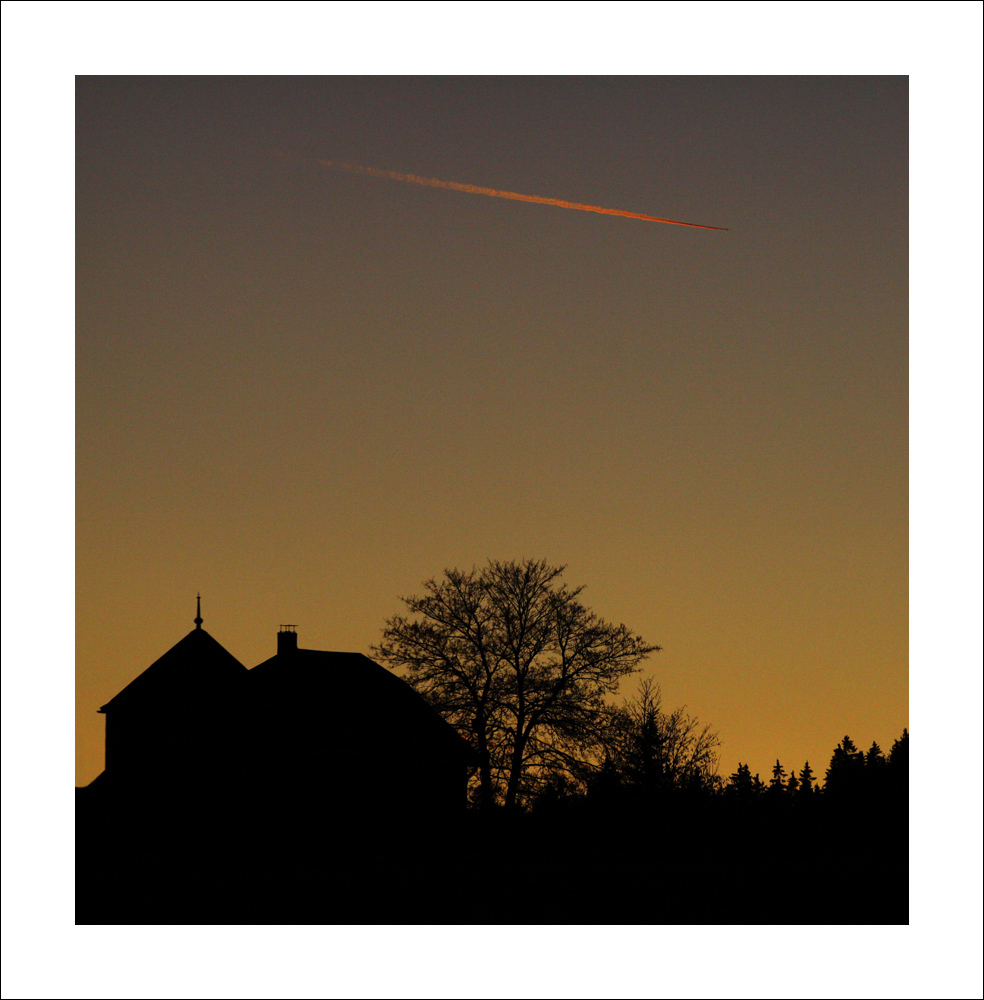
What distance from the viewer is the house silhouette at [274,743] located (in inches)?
1780

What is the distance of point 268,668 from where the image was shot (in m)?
49.5

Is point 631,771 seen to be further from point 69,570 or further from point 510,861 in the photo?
point 69,570

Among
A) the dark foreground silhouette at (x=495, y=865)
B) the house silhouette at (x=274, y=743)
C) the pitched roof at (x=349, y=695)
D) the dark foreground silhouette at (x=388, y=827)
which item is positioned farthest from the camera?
the pitched roof at (x=349, y=695)

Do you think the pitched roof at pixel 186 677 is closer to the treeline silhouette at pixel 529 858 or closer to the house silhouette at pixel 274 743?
the house silhouette at pixel 274 743

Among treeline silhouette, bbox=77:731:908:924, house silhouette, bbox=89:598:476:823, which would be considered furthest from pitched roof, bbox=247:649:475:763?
treeline silhouette, bbox=77:731:908:924

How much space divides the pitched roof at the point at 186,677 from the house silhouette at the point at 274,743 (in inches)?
1.4

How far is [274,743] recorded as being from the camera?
45.9 meters

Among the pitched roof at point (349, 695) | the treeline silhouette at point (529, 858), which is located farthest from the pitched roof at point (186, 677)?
the treeline silhouette at point (529, 858)

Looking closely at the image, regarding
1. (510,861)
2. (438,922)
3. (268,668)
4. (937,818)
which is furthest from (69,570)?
(268,668)

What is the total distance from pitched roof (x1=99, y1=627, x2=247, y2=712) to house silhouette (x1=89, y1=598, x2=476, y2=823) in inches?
1.4

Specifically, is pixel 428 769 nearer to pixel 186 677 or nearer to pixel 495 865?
pixel 186 677

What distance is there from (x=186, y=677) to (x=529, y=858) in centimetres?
1912

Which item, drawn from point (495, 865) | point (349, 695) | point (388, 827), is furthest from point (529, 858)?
point (349, 695)

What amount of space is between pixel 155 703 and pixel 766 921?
29.9 meters
